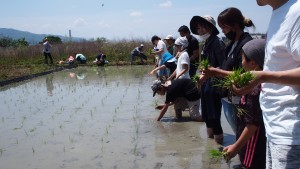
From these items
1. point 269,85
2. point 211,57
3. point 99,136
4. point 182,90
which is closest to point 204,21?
point 211,57

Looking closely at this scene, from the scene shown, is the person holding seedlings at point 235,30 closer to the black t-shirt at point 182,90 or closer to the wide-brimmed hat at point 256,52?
the wide-brimmed hat at point 256,52

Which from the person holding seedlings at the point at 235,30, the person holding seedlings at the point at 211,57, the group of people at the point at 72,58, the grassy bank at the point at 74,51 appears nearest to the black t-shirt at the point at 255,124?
the person holding seedlings at the point at 235,30

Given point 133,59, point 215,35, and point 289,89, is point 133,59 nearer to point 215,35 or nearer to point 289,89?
point 215,35

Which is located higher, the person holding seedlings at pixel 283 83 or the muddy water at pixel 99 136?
the person holding seedlings at pixel 283 83

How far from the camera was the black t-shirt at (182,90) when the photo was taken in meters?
6.37

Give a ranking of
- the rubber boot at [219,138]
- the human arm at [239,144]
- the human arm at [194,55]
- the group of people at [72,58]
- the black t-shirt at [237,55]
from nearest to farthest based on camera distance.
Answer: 1. the human arm at [239,144]
2. the black t-shirt at [237,55]
3. the rubber boot at [219,138]
4. the human arm at [194,55]
5. the group of people at [72,58]

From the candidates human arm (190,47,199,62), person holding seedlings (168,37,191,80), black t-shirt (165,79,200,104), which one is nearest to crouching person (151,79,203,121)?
black t-shirt (165,79,200,104)

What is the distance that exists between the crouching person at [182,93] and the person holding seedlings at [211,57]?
1.26 metres

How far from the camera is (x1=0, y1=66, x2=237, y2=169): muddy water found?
4.65 metres

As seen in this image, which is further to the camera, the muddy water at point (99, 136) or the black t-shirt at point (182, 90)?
the black t-shirt at point (182, 90)

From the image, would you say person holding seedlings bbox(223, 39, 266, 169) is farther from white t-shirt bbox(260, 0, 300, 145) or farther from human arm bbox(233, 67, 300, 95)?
human arm bbox(233, 67, 300, 95)

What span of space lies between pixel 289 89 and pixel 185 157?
3.05 meters

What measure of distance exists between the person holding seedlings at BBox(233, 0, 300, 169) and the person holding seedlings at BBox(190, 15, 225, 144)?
9.55 feet

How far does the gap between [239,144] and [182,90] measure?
13.0ft
